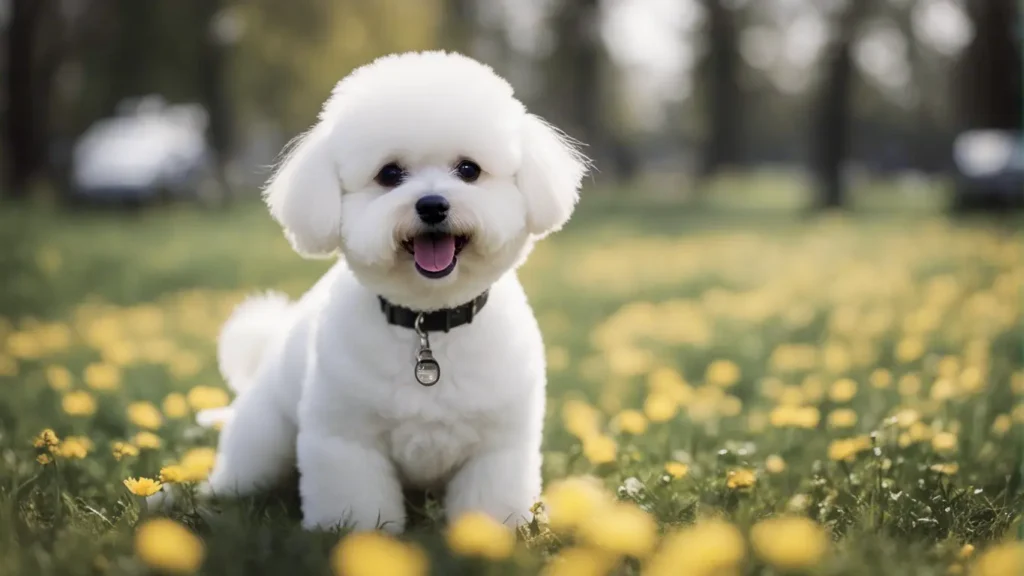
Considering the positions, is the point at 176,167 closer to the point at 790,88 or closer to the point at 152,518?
the point at 152,518

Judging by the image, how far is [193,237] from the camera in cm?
1088

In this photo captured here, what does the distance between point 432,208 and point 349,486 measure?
2.58ft

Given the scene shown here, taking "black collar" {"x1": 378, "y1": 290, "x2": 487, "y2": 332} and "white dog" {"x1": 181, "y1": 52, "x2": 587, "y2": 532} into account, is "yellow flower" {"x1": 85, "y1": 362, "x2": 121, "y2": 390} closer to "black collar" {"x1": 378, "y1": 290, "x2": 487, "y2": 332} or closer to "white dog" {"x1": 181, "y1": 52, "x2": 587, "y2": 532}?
"white dog" {"x1": 181, "y1": 52, "x2": 587, "y2": 532}

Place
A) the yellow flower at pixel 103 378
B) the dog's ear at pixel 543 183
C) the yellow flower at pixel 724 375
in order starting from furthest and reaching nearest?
the yellow flower at pixel 724 375, the yellow flower at pixel 103 378, the dog's ear at pixel 543 183

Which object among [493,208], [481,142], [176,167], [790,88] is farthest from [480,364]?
[790,88]

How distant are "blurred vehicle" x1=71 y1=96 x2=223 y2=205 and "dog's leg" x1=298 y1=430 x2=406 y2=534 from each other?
51.8 ft

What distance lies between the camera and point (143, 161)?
1798 cm

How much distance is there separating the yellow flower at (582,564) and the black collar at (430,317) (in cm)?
78

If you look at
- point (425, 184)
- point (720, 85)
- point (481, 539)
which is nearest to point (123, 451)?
point (425, 184)

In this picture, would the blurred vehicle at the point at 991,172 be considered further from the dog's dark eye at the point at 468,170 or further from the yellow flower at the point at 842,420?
the dog's dark eye at the point at 468,170

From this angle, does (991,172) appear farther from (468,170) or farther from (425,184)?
(425,184)

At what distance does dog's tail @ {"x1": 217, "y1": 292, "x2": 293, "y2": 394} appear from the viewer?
3303 millimetres

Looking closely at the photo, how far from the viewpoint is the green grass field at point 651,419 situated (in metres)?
1.83

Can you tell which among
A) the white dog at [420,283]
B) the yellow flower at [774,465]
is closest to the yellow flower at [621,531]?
the white dog at [420,283]
